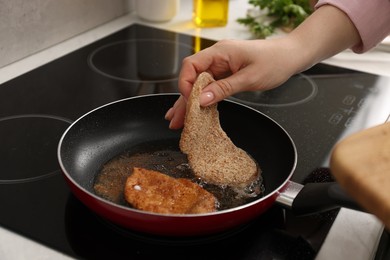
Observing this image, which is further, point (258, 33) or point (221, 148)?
point (258, 33)

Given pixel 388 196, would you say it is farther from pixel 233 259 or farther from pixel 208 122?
pixel 208 122

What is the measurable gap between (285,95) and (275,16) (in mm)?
484

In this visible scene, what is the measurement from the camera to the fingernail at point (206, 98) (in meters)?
0.77

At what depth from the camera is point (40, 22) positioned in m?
1.18

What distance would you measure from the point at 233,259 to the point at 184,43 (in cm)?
84

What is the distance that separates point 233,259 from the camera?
0.61m

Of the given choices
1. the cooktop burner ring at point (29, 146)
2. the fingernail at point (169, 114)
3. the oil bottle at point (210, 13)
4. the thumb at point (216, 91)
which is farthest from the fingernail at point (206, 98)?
the oil bottle at point (210, 13)

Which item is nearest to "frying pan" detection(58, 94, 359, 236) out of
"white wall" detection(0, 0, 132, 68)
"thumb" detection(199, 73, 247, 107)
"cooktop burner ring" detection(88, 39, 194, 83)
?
"thumb" detection(199, 73, 247, 107)

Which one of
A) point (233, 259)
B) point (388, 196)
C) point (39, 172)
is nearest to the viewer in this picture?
point (388, 196)

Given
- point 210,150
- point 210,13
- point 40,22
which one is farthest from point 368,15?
point 40,22

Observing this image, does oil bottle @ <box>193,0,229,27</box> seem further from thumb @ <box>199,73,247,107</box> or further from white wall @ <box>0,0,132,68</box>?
thumb @ <box>199,73,247,107</box>

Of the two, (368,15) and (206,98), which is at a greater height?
(368,15)

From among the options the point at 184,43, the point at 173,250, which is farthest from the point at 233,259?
the point at 184,43

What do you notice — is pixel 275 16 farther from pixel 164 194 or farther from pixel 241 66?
pixel 164 194
